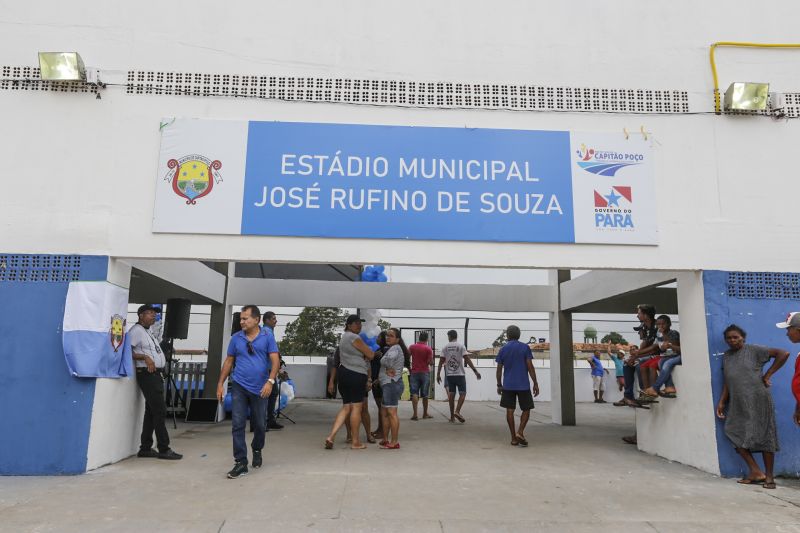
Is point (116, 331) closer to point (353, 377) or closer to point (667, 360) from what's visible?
point (353, 377)

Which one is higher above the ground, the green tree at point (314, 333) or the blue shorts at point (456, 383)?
the green tree at point (314, 333)

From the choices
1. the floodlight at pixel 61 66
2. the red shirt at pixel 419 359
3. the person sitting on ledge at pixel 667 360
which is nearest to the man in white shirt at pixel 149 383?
the floodlight at pixel 61 66

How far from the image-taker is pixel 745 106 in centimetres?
566

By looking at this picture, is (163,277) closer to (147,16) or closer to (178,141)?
(178,141)

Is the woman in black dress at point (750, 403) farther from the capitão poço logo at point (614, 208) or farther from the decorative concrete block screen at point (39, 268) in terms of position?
the decorative concrete block screen at point (39, 268)

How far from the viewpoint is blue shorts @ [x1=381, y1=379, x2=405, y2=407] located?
605cm

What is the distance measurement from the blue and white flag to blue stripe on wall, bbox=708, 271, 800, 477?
5.92 m

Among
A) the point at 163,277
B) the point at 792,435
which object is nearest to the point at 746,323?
the point at 792,435

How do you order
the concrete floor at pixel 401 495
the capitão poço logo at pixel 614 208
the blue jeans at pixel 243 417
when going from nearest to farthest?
1. the concrete floor at pixel 401 495
2. the blue jeans at pixel 243 417
3. the capitão poço logo at pixel 614 208

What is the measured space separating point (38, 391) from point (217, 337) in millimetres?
4929

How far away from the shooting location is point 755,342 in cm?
529

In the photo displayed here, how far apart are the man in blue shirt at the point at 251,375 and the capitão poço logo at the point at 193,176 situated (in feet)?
4.41

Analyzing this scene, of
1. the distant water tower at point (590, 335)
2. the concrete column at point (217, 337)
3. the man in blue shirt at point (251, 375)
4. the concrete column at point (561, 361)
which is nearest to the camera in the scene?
the man in blue shirt at point (251, 375)

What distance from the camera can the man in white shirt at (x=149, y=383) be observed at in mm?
5496
